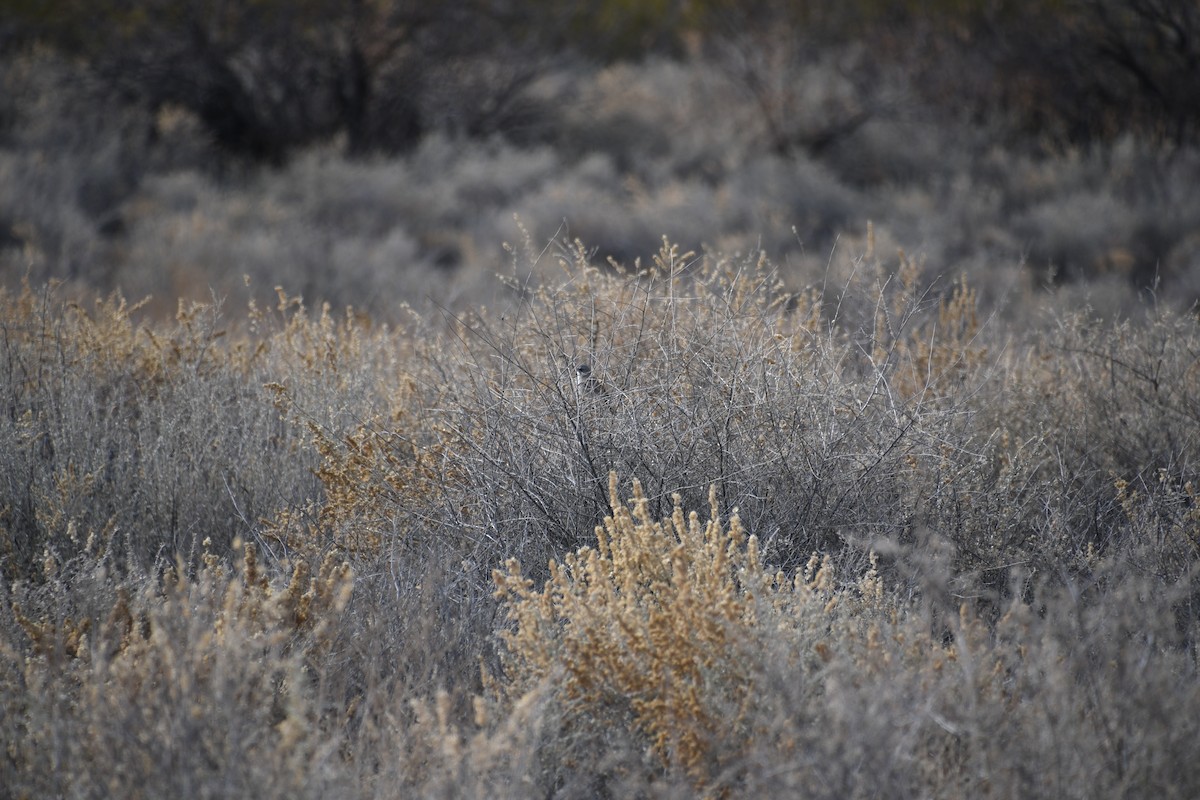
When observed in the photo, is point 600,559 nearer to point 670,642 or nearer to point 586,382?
point 670,642

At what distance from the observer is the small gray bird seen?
3.20 m

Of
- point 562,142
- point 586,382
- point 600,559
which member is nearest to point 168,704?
point 600,559

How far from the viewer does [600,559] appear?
2.47 m

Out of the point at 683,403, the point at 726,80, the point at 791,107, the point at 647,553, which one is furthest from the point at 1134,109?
the point at 647,553

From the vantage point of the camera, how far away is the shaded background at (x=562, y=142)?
900 centimetres

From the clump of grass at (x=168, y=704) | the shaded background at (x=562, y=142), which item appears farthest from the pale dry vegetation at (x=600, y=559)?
→ the shaded background at (x=562, y=142)

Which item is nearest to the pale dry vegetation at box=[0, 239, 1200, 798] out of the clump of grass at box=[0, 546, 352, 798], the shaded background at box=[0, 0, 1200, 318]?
the clump of grass at box=[0, 546, 352, 798]

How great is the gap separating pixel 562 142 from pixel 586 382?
11.8m

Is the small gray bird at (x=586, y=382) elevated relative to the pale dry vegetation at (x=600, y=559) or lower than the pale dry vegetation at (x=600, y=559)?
elevated

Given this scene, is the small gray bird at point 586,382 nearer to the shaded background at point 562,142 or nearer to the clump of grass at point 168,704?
the clump of grass at point 168,704

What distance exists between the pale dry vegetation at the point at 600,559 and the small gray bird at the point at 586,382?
42 millimetres

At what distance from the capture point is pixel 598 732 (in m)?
2.26

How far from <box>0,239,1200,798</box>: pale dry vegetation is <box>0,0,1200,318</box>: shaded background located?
368 centimetres

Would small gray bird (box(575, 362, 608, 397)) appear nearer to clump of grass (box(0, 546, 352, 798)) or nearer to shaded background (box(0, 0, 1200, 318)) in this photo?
clump of grass (box(0, 546, 352, 798))
